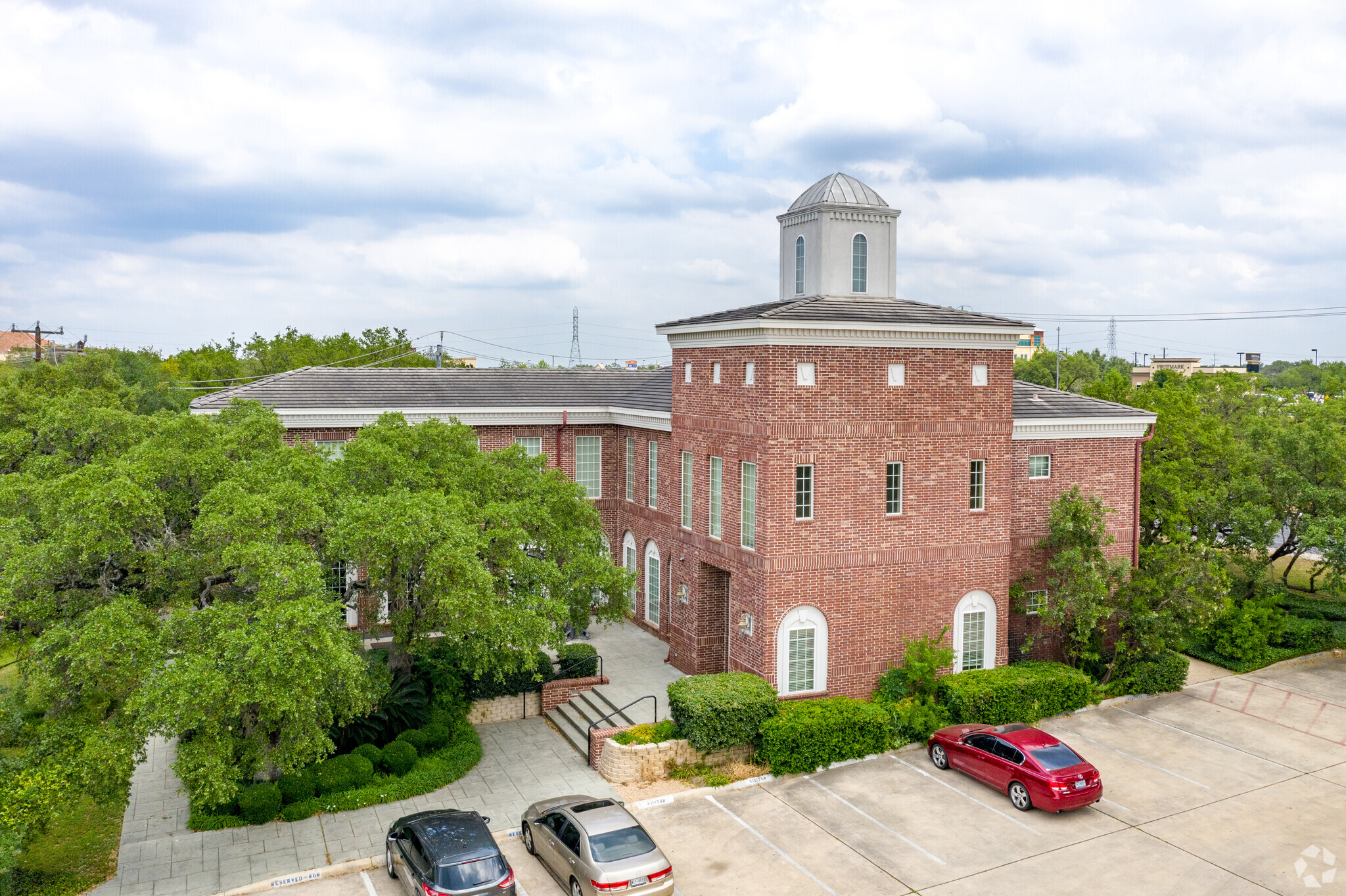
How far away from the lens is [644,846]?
15.7 metres

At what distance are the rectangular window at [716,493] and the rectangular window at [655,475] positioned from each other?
4449 mm

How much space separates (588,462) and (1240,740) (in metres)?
21.2

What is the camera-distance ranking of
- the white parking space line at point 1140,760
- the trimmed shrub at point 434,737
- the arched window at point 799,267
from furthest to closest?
1. the arched window at point 799,267
2. the trimmed shrub at point 434,737
3. the white parking space line at point 1140,760

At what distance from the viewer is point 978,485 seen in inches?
993

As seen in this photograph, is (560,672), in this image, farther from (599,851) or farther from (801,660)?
(599,851)

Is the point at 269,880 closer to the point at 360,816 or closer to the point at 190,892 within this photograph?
the point at 190,892

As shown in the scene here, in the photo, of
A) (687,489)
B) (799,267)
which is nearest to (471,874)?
(687,489)

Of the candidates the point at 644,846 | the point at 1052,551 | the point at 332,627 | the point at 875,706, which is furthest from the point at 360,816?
the point at 1052,551

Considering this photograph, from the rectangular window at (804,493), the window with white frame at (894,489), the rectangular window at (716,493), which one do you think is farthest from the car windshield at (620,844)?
the window with white frame at (894,489)

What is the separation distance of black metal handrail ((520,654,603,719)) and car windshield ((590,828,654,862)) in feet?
31.2

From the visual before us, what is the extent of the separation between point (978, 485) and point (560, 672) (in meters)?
12.4

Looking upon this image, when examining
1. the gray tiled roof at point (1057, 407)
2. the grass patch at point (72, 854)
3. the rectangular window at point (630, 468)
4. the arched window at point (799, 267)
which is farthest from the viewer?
the rectangular window at point (630, 468)

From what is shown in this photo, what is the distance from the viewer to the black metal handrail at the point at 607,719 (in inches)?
853

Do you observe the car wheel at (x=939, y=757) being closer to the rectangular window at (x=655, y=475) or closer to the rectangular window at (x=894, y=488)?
the rectangular window at (x=894, y=488)
